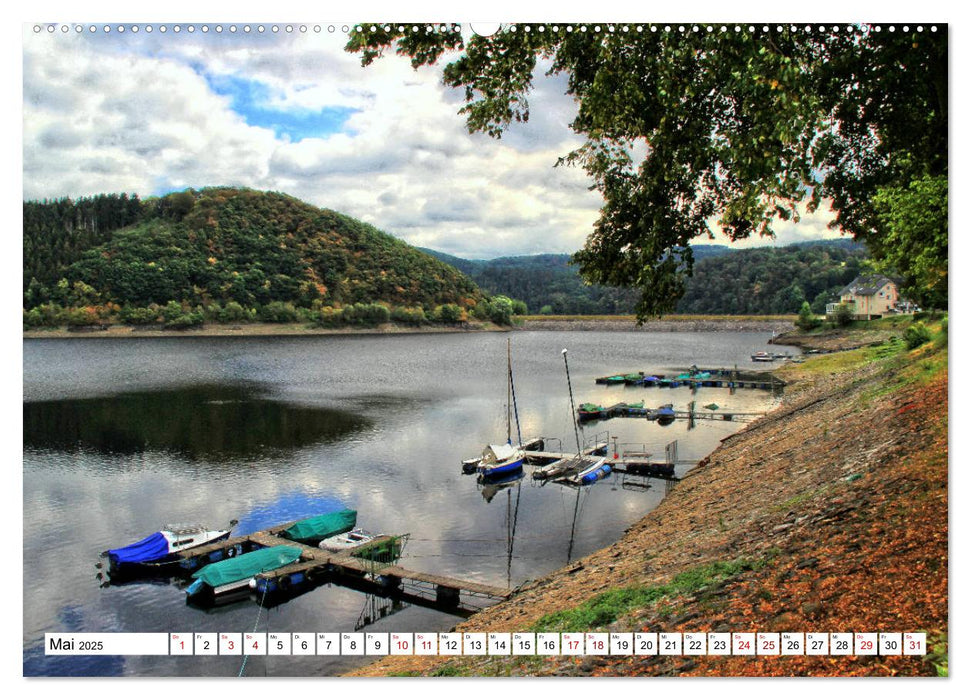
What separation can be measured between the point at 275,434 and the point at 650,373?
35216 millimetres

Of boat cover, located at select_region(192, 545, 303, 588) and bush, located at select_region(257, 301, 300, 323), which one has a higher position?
bush, located at select_region(257, 301, 300, 323)

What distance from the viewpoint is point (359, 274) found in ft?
61.5

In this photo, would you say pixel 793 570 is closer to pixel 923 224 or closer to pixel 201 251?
pixel 923 224

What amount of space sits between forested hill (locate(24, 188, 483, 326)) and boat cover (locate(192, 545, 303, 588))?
577 cm

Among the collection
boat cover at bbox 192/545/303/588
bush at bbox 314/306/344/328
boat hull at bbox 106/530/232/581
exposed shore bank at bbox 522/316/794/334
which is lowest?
boat hull at bbox 106/530/232/581

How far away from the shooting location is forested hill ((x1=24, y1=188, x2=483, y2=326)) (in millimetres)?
9680

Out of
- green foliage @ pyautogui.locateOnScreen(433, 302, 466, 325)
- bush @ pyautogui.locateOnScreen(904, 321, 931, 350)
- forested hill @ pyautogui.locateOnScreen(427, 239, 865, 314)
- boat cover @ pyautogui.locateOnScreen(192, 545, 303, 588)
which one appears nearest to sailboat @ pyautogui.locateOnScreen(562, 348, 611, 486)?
forested hill @ pyautogui.locateOnScreen(427, 239, 865, 314)

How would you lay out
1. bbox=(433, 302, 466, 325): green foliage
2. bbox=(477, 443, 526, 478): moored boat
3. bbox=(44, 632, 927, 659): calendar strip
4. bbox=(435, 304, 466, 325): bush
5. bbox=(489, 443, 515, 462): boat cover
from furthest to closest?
bbox=(433, 302, 466, 325): green foliage, bbox=(435, 304, 466, 325): bush, bbox=(489, 443, 515, 462): boat cover, bbox=(477, 443, 526, 478): moored boat, bbox=(44, 632, 927, 659): calendar strip

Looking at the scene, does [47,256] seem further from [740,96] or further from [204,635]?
[740,96]

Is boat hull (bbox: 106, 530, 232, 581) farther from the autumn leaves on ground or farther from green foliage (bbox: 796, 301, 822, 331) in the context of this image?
green foliage (bbox: 796, 301, 822, 331)

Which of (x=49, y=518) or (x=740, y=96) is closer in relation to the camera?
(x=740, y=96)

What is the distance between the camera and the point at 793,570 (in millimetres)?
6312

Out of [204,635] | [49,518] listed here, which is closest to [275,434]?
[49,518]

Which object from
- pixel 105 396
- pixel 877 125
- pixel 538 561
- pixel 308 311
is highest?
pixel 877 125
